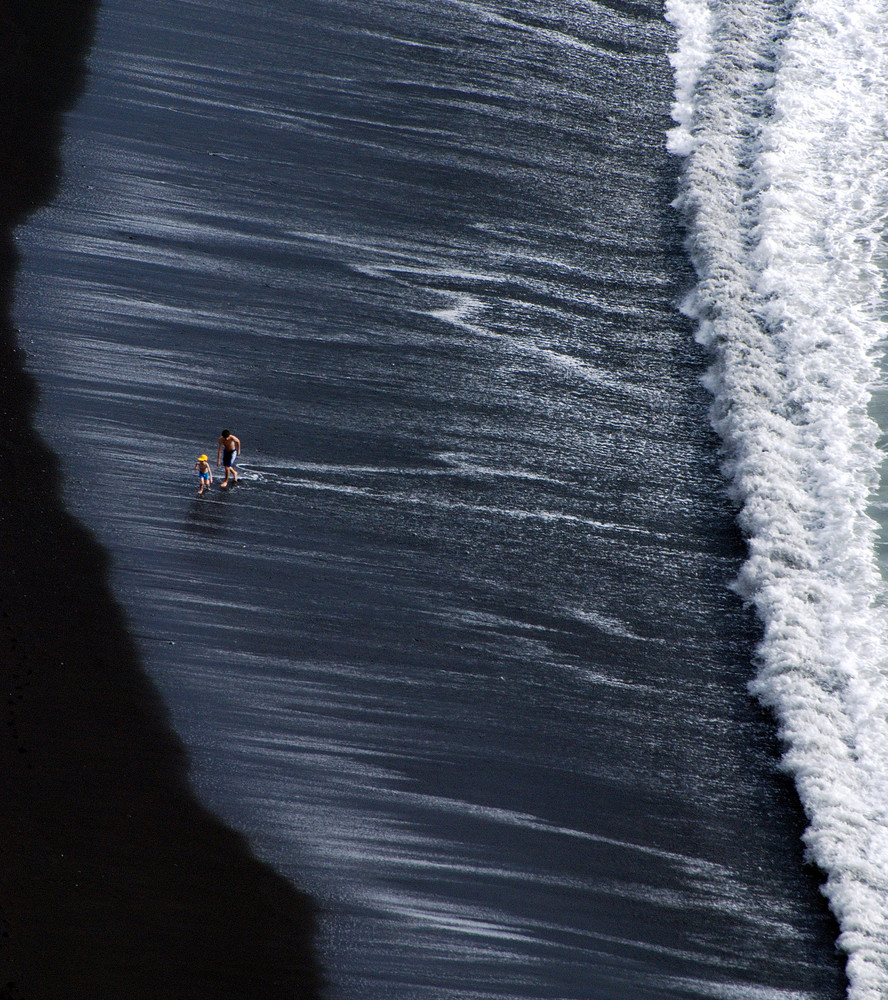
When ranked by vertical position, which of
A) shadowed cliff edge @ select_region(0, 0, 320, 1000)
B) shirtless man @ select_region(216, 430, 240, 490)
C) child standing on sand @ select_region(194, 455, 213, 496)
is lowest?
shadowed cliff edge @ select_region(0, 0, 320, 1000)

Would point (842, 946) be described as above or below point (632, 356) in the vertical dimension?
below

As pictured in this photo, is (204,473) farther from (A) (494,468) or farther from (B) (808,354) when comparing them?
(B) (808,354)

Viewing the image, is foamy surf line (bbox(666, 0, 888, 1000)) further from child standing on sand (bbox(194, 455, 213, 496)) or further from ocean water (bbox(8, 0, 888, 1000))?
child standing on sand (bbox(194, 455, 213, 496))

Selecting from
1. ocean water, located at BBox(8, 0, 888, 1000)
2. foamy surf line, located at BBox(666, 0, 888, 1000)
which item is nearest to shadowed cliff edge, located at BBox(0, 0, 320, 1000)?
ocean water, located at BBox(8, 0, 888, 1000)

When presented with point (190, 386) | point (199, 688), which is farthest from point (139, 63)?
point (199, 688)

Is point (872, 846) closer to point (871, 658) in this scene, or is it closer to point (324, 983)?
point (871, 658)

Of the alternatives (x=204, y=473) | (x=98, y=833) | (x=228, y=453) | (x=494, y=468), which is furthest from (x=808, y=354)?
(x=98, y=833)
